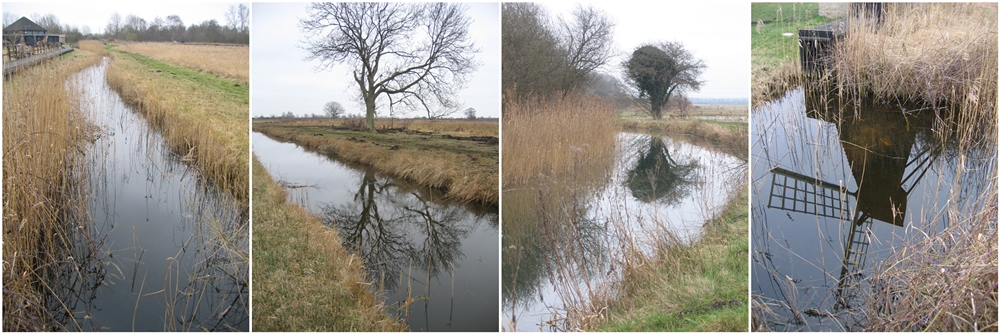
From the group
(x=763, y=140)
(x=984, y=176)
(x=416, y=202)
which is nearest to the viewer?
(x=984, y=176)

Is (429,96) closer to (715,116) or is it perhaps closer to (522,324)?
(522,324)

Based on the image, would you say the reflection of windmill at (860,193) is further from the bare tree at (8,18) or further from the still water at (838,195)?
the bare tree at (8,18)

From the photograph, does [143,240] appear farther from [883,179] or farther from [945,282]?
[883,179]

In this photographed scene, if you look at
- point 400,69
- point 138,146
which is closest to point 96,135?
point 138,146

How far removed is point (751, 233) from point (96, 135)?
431cm

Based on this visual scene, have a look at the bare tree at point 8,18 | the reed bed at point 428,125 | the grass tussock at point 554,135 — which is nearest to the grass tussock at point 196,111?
the reed bed at point 428,125

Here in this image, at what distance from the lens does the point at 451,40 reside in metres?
3.63

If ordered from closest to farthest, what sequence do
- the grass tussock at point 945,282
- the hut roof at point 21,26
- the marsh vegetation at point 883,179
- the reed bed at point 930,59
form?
the grass tussock at point 945,282 < the marsh vegetation at point 883,179 < the hut roof at point 21,26 < the reed bed at point 930,59

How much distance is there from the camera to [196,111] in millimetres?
3703

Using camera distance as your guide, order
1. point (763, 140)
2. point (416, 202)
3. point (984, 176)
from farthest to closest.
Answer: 1. point (416, 202)
2. point (763, 140)
3. point (984, 176)

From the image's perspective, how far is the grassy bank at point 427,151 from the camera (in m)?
3.73

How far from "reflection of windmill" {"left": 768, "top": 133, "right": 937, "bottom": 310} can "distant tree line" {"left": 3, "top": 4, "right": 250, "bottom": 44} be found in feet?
11.7

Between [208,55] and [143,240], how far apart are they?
1.23 metres

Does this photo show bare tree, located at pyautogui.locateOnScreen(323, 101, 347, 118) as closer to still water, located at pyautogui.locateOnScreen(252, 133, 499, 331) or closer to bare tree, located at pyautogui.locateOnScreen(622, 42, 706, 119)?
still water, located at pyautogui.locateOnScreen(252, 133, 499, 331)
